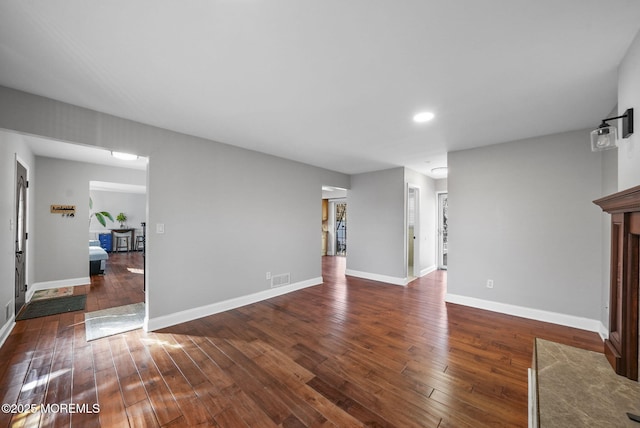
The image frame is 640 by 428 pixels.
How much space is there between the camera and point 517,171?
3.52 metres

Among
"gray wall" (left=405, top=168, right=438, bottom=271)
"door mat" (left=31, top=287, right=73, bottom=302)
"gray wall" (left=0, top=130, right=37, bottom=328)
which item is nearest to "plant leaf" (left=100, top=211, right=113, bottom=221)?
"door mat" (left=31, top=287, right=73, bottom=302)

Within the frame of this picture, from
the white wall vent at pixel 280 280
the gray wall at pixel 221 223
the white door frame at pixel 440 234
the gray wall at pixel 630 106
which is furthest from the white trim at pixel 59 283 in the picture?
the white door frame at pixel 440 234

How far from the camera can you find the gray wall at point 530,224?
10.0 ft

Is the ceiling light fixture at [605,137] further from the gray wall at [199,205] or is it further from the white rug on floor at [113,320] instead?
the white rug on floor at [113,320]

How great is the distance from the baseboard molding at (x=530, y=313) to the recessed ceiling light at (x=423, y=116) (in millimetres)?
2852

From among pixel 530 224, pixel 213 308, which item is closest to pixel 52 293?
pixel 213 308

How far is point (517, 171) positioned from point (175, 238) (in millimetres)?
4757

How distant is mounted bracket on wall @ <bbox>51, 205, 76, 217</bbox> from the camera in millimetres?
4792

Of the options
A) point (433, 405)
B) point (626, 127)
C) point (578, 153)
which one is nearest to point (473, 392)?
point (433, 405)

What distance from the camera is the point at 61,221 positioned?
486 cm

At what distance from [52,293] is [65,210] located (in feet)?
5.24

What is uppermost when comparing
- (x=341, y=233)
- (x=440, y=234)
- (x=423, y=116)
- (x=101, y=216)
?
(x=423, y=116)

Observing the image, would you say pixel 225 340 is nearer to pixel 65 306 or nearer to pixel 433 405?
pixel 433 405

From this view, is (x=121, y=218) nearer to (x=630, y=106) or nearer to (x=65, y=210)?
(x=65, y=210)
